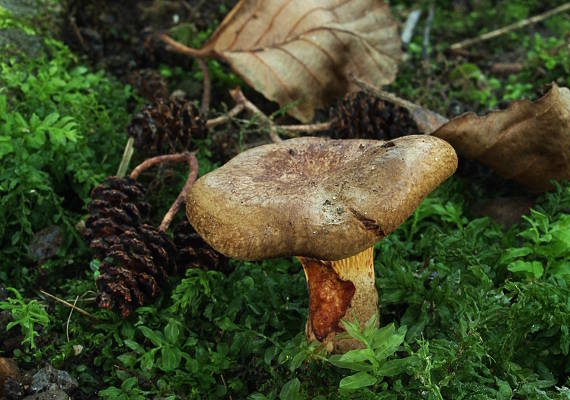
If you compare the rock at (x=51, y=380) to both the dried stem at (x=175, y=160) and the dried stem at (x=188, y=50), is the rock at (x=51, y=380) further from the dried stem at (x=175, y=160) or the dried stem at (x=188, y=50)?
the dried stem at (x=188, y=50)

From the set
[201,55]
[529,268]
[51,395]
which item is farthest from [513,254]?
[201,55]

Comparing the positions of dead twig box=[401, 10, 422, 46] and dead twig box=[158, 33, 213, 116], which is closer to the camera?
dead twig box=[158, 33, 213, 116]

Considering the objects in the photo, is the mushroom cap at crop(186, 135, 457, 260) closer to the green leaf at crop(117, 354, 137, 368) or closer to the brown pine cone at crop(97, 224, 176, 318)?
the brown pine cone at crop(97, 224, 176, 318)

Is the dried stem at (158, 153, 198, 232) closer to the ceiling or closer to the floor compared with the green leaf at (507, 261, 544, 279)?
closer to the ceiling

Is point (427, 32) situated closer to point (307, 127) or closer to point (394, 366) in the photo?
point (307, 127)

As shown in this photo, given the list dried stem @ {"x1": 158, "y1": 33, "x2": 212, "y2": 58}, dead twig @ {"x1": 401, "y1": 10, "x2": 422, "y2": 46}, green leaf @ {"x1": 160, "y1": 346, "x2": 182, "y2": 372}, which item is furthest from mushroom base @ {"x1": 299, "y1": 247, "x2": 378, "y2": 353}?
dead twig @ {"x1": 401, "y1": 10, "x2": 422, "y2": 46}

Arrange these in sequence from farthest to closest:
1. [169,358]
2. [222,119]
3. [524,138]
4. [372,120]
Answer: [222,119], [372,120], [524,138], [169,358]

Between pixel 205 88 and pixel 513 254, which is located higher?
pixel 205 88
